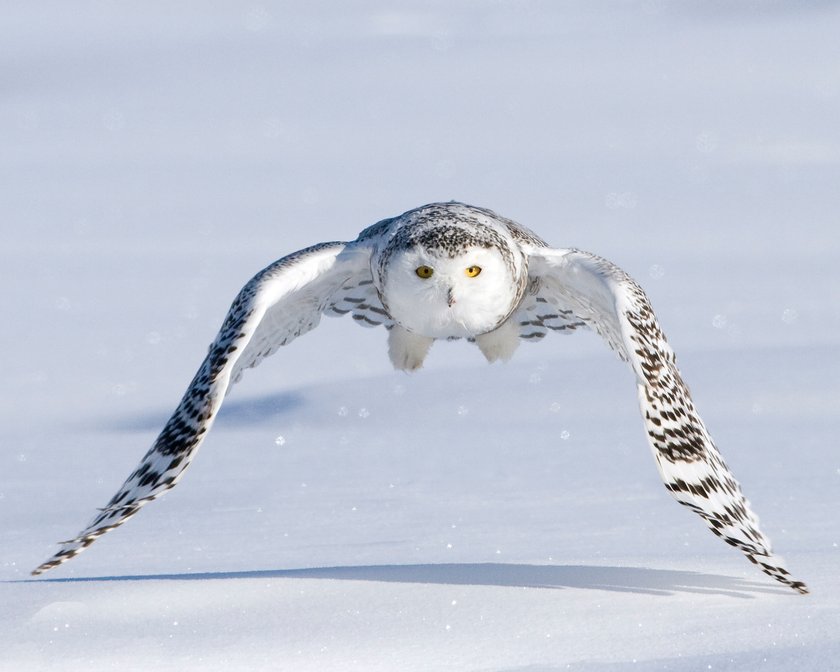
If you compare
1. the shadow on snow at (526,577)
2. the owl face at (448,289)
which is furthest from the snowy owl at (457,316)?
the shadow on snow at (526,577)

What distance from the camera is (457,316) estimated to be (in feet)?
21.8

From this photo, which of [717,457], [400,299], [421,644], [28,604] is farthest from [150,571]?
[717,457]

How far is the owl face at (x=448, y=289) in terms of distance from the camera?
638 centimetres

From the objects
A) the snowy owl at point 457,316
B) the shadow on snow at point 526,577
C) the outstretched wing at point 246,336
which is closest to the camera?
the snowy owl at point 457,316

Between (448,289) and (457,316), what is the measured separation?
264 millimetres

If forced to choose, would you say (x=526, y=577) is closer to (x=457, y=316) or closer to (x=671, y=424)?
(x=671, y=424)

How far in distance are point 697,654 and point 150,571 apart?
3443 mm

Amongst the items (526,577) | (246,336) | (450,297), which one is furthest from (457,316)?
(526,577)

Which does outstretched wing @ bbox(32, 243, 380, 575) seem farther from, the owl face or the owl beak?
the owl beak

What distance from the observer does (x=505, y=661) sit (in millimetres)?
4883

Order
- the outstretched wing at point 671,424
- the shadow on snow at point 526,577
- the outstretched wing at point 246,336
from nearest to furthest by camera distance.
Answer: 1. the outstretched wing at point 671,424
2. the outstretched wing at point 246,336
3. the shadow on snow at point 526,577

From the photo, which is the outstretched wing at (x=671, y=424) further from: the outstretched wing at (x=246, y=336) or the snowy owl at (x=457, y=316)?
the outstretched wing at (x=246, y=336)

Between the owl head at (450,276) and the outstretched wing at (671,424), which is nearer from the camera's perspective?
the outstretched wing at (671,424)

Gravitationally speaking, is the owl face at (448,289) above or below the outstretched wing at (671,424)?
above
